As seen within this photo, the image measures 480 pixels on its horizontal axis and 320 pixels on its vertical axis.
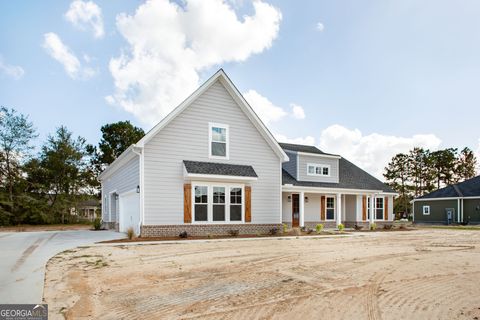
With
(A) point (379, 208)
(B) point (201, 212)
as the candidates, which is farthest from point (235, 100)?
(A) point (379, 208)

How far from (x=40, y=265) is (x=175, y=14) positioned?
11418 mm

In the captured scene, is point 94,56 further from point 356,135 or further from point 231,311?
point 356,135

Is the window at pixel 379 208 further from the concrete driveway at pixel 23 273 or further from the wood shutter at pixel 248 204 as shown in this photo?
the concrete driveway at pixel 23 273

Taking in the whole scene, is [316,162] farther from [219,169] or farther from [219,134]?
[219,169]

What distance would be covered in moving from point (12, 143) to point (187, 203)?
23.2m

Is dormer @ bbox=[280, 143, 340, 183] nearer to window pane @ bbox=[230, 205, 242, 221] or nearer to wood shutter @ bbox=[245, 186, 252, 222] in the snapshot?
wood shutter @ bbox=[245, 186, 252, 222]

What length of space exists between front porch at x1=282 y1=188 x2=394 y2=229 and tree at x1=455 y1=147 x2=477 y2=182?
37.5 meters

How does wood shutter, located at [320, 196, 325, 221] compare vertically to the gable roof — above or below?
below

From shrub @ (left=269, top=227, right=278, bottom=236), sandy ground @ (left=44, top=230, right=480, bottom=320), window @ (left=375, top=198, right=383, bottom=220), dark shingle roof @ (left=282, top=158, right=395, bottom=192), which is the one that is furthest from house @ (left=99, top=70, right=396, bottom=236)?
window @ (left=375, top=198, right=383, bottom=220)

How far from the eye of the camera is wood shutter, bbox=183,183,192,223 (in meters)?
15.4

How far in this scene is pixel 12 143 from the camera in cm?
3033

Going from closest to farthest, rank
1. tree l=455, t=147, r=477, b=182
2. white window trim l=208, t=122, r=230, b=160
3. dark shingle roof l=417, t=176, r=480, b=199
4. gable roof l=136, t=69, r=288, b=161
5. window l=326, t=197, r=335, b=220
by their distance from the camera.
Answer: gable roof l=136, t=69, r=288, b=161 → white window trim l=208, t=122, r=230, b=160 → window l=326, t=197, r=335, b=220 → dark shingle roof l=417, t=176, r=480, b=199 → tree l=455, t=147, r=477, b=182

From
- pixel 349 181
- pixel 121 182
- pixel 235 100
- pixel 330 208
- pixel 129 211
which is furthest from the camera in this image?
pixel 349 181

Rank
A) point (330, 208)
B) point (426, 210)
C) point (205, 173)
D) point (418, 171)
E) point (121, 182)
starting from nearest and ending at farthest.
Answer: point (205, 173) → point (121, 182) → point (330, 208) → point (426, 210) → point (418, 171)
